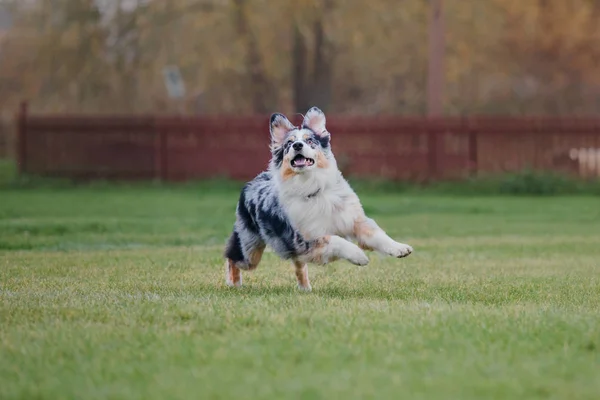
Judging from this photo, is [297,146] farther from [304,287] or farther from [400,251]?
[304,287]

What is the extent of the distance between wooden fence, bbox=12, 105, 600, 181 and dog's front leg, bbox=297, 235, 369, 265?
22.2m

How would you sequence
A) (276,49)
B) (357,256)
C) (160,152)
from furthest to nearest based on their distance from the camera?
(276,49), (160,152), (357,256)

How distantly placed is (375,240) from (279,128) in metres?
1.26

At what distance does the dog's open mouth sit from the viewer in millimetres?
9781

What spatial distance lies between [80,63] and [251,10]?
5.65m

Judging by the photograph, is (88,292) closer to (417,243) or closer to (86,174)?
(417,243)

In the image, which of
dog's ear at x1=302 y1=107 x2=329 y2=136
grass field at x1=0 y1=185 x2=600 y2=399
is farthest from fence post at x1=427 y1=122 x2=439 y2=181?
dog's ear at x1=302 y1=107 x2=329 y2=136

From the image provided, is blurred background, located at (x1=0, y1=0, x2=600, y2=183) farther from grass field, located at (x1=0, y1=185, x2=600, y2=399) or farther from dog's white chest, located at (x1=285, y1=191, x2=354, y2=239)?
dog's white chest, located at (x1=285, y1=191, x2=354, y2=239)

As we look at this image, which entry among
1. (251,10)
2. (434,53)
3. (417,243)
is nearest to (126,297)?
(417,243)

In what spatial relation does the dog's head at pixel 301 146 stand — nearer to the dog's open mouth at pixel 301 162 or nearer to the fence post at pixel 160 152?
the dog's open mouth at pixel 301 162

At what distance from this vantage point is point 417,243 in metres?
16.9

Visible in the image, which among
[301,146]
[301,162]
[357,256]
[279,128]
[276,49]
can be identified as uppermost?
[276,49]

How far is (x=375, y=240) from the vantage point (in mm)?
9805

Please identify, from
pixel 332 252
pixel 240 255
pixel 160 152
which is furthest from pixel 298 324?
pixel 160 152
